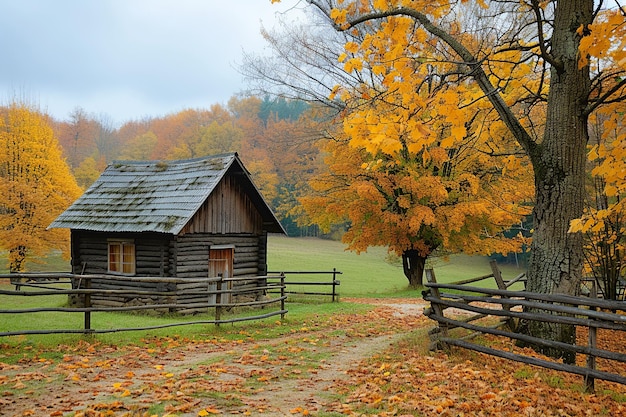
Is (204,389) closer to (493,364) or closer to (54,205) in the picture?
(493,364)

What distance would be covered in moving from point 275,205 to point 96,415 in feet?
194

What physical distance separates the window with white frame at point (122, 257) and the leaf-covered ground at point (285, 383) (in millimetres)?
8445

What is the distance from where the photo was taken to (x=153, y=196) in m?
18.8

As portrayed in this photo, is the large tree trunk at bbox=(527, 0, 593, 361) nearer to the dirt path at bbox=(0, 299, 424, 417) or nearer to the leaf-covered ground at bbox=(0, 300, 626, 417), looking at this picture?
the leaf-covered ground at bbox=(0, 300, 626, 417)

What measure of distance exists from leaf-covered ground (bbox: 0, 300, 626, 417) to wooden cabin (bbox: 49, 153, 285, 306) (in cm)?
731

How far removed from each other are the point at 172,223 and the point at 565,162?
474 inches

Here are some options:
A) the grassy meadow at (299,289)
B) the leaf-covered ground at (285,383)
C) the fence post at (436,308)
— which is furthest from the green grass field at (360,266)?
the leaf-covered ground at (285,383)

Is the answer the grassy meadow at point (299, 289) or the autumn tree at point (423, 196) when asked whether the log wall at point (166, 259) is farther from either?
the autumn tree at point (423, 196)

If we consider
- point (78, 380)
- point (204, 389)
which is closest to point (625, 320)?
point (204, 389)

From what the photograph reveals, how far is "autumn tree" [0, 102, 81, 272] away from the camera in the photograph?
2802cm

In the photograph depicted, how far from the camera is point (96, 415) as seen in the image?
226 inches

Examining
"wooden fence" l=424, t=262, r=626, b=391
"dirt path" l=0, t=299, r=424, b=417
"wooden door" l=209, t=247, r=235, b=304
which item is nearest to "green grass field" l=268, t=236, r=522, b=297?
"wooden door" l=209, t=247, r=235, b=304

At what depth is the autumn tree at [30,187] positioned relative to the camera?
1103 inches

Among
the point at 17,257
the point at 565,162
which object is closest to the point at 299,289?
the point at 17,257
